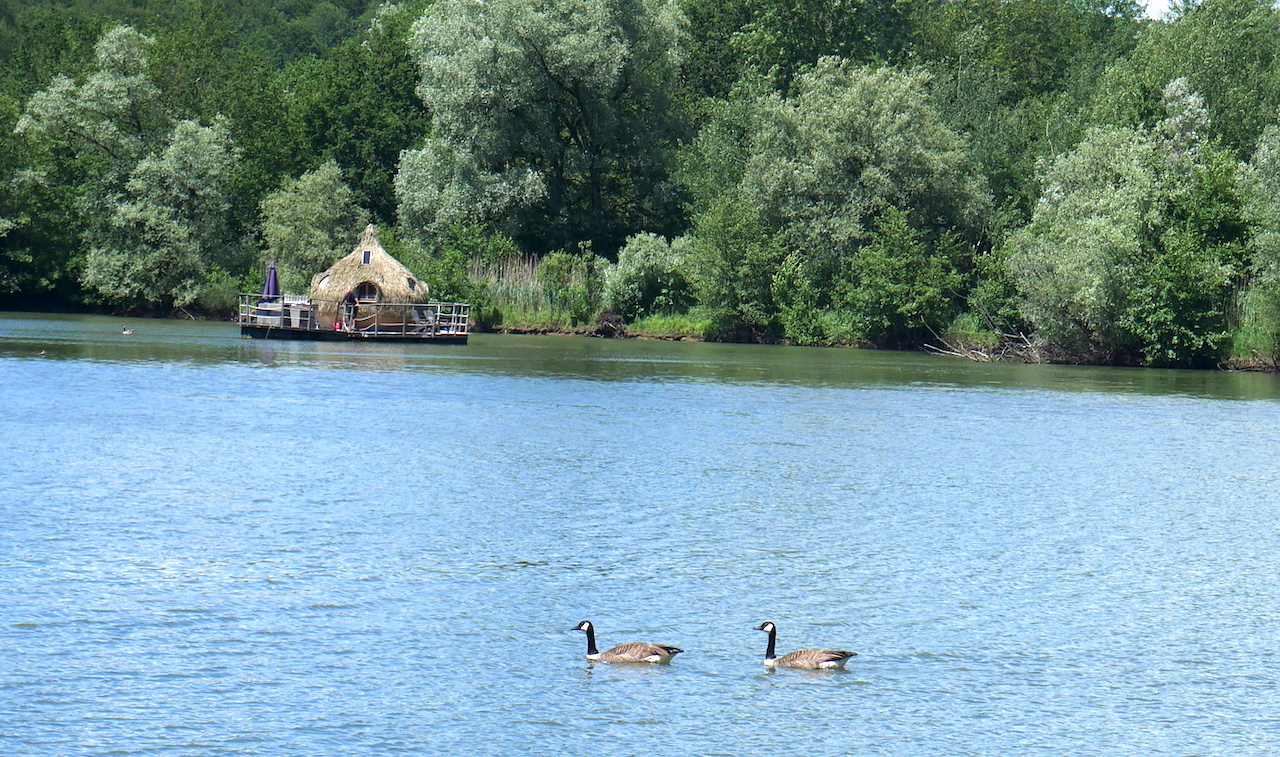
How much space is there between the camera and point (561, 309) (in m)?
80.0

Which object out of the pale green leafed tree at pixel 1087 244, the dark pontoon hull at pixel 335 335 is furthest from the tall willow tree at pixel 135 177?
the pale green leafed tree at pixel 1087 244

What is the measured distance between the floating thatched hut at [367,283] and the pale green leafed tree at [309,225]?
11.8 meters

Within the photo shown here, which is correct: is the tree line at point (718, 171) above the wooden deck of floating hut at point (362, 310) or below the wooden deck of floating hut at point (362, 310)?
above

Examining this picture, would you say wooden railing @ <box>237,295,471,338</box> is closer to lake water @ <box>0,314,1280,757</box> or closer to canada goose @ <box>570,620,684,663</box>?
lake water @ <box>0,314,1280,757</box>

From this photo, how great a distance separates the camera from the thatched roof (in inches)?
2697

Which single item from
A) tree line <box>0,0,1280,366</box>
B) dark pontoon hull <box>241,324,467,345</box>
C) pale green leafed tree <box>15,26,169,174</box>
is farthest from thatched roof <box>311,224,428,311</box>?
pale green leafed tree <box>15,26,169,174</box>

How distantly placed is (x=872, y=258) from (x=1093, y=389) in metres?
21.3

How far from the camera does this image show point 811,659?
46.4 feet

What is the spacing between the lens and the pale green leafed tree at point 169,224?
81.7 meters

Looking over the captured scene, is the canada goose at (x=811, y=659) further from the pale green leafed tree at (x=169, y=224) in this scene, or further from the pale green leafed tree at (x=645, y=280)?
the pale green leafed tree at (x=169, y=224)

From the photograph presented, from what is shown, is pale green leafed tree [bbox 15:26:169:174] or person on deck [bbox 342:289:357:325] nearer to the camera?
person on deck [bbox 342:289:357:325]

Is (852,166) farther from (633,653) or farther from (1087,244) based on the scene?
(633,653)

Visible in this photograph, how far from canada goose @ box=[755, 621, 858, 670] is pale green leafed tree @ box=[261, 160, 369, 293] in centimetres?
6915

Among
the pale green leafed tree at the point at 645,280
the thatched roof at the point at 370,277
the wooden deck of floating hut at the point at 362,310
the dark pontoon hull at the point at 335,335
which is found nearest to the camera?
the dark pontoon hull at the point at 335,335
